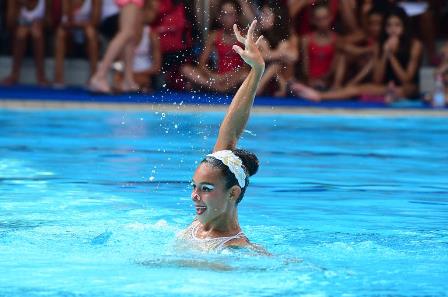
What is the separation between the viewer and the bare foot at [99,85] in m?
14.7

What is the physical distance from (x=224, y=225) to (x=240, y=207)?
231 cm

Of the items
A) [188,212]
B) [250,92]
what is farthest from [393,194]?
[250,92]

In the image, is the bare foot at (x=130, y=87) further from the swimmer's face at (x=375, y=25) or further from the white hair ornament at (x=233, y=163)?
the white hair ornament at (x=233, y=163)

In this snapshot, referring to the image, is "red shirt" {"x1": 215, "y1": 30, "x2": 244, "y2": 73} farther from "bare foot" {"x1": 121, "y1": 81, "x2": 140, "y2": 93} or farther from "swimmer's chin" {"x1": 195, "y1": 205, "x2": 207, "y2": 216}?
"swimmer's chin" {"x1": 195, "y1": 205, "x2": 207, "y2": 216}

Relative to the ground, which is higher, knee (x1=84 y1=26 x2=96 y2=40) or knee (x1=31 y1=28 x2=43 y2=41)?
knee (x1=84 y1=26 x2=96 y2=40)

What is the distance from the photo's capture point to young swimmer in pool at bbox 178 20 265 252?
5.65m

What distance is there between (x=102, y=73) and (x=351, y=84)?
2.92 m

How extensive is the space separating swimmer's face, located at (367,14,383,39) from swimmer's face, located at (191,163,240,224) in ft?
31.6

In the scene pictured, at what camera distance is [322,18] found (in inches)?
583

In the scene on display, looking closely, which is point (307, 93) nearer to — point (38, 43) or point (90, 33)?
point (90, 33)

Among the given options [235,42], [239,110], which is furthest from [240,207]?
[235,42]

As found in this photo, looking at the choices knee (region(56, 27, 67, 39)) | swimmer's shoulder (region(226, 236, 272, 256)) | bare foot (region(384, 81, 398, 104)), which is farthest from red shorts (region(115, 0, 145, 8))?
swimmer's shoulder (region(226, 236, 272, 256))

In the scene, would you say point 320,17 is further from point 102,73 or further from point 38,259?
point 38,259

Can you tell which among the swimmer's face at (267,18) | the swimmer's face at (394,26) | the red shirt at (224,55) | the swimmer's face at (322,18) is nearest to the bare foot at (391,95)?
the swimmer's face at (394,26)
